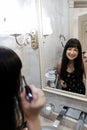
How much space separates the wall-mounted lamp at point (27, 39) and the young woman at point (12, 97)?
72 centimetres

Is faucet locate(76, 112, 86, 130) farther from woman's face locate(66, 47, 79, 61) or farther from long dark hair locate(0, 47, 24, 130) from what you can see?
long dark hair locate(0, 47, 24, 130)

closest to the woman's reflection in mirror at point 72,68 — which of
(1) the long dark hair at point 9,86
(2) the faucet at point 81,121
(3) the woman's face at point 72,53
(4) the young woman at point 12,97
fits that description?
(3) the woman's face at point 72,53

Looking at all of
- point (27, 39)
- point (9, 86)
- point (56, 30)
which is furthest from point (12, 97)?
point (27, 39)

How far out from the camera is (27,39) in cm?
153

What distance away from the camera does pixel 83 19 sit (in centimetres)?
115

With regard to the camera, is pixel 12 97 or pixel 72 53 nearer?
pixel 12 97

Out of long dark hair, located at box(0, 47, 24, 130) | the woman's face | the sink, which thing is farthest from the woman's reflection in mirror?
long dark hair, located at box(0, 47, 24, 130)

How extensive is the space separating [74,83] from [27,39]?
0.52m

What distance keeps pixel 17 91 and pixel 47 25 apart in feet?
2.64

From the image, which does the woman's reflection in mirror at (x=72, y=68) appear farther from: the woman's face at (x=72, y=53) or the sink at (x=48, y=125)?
the sink at (x=48, y=125)

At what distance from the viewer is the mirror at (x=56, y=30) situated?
3.85 ft

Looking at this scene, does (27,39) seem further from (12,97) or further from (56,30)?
(12,97)

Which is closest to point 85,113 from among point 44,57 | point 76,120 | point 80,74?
point 76,120

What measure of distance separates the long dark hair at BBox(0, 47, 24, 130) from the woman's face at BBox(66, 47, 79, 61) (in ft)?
2.06
